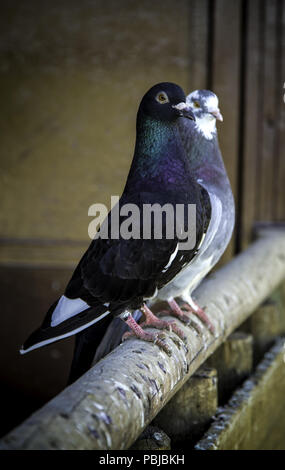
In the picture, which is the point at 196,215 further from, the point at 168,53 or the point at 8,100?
the point at 8,100

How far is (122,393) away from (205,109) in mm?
1347

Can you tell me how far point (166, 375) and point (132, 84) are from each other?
2.86m

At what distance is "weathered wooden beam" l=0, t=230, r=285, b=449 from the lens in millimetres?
1104

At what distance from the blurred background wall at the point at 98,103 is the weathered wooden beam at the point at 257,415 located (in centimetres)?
145

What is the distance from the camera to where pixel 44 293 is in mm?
4348

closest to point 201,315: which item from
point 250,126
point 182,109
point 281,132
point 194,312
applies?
point 194,312

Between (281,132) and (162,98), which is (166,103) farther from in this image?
(281,132)

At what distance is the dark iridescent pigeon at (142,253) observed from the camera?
182 centimetres

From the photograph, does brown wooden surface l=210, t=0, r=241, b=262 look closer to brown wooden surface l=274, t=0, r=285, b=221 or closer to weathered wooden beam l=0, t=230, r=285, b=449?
brown wooden surface l=274, t=0, r=285, b=221

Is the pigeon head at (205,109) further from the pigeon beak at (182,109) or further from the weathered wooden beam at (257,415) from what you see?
the weathered wooden beam at (257,415)

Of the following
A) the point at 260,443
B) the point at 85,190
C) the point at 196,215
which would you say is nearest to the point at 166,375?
the point at 196,215

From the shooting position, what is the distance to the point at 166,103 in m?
1.88

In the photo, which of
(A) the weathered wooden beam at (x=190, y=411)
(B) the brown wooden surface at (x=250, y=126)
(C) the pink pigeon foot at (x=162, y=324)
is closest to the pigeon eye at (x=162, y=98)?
(C) the pink pigeon foot at (x=162, y=324)

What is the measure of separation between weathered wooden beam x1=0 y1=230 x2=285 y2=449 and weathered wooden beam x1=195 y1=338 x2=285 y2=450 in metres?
0.25
